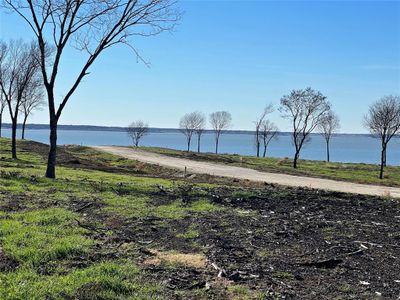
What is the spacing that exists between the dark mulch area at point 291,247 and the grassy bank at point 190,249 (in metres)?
0.02

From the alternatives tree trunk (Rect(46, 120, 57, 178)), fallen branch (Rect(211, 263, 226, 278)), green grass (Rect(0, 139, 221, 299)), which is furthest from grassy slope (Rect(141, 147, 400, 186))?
fallen branch (Rect(211, 263, 226, 278))

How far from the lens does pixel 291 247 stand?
7.86 metres

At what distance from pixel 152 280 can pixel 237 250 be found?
6.85ft

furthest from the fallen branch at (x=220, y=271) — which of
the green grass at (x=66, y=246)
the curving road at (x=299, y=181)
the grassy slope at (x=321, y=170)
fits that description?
the grassy slope at (x=321, y=170)

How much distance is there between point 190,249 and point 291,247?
186 centimetres

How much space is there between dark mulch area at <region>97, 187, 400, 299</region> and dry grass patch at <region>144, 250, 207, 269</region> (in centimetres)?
19

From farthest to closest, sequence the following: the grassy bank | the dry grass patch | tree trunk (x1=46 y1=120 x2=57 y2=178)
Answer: tree trunk (x1=46 y1=120 x2=57 y2=178) → the dry grass patch → the grassy bank

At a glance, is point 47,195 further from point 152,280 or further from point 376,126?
point 376,126

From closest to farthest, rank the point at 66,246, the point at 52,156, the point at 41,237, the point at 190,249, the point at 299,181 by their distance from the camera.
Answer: the point at 66,246
the point at 190,249
the point at 41,237
the point at 52,156
the point at 299,181

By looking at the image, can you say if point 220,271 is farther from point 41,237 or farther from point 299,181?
point 299,181

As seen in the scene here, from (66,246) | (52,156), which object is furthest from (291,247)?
(52,156)

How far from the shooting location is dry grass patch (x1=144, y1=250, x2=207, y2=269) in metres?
6.71

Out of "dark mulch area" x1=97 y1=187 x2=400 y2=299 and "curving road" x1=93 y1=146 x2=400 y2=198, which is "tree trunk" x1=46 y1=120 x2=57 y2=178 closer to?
"dark mulch area" x1=97 y1=187 x2=400 y2=299

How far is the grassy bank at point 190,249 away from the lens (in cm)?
559
